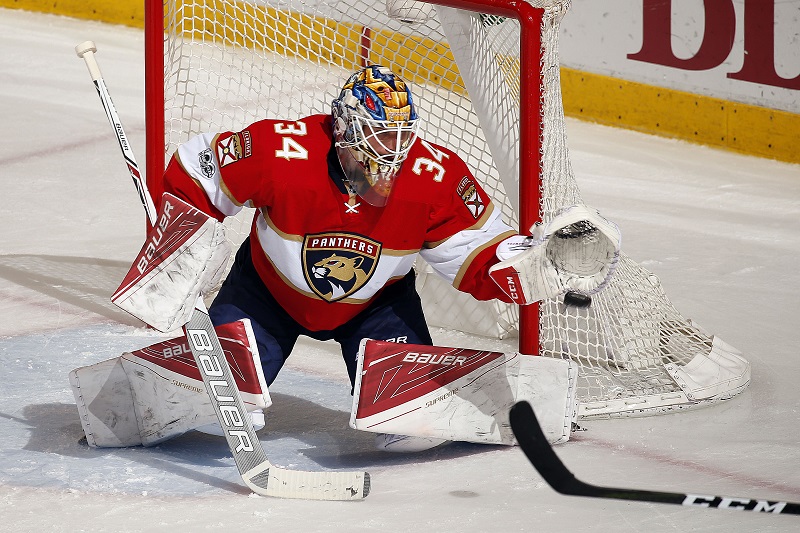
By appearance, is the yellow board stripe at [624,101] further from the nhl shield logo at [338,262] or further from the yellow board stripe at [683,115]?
the nhl shield logo at [338,262]

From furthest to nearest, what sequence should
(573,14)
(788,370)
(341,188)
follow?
(573,14) → (788,370) → (341,188)

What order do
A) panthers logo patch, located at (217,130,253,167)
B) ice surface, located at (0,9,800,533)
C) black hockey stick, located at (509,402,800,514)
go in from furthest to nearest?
panthers logo patch, located at (217,130,253,167) → ice surface, located at (0,9,800,533) → black hockey stick, located at (509,402,800,514)

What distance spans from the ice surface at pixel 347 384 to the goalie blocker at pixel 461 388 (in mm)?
88

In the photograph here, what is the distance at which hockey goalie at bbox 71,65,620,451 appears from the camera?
2961mm

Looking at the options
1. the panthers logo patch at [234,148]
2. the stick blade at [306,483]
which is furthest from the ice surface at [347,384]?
the panthers logo patch at [234,148]

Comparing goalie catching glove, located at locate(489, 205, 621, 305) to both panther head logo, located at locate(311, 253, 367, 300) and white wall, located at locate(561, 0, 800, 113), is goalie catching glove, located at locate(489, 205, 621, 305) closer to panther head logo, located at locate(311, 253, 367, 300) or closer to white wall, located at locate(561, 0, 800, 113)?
panther head logo, located at locate(311, 253, 367, 300)

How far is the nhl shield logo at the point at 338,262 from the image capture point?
309 cm

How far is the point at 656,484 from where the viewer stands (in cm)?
302

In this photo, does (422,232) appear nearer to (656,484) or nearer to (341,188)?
(341,188)

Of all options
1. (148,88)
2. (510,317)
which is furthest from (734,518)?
(148,88)

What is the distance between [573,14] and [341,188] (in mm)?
3494

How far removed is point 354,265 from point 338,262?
4 centimetres

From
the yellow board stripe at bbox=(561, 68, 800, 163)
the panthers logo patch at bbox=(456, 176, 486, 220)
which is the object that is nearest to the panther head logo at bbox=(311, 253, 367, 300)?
the panthers logo patch at bbox=(456, 176, 486, 220)

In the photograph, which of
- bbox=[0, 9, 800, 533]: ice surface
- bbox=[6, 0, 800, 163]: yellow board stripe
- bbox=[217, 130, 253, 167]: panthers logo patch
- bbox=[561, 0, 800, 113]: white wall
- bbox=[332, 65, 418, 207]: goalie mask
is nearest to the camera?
bbox=[0, 9, 800, 533]: ice surface
